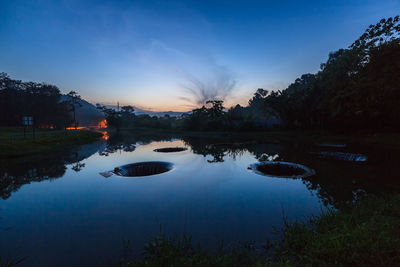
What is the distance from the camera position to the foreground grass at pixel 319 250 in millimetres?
3219

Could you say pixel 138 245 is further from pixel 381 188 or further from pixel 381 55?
pixel 381 55

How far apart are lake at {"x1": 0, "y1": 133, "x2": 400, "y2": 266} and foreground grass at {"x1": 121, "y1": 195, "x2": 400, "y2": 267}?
2.42 ft

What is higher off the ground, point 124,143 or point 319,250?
point 319,250

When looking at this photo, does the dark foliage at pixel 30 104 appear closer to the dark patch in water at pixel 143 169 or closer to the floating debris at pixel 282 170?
the dark patch in water at pixel 143 169

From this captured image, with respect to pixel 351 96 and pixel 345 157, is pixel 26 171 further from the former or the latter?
pixel 351 96

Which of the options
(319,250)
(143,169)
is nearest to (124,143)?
(143,169)

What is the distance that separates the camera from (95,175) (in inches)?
468

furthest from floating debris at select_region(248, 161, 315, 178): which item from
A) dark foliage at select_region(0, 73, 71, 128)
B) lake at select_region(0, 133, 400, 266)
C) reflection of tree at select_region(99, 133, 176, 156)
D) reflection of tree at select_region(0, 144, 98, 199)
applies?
dark foliage at select_region(0, 73, 71, 128)

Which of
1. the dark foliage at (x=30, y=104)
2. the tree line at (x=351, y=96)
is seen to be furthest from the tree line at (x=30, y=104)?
the tree line at (x=351, y=96)

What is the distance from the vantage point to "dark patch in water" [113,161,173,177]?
40.8 ft

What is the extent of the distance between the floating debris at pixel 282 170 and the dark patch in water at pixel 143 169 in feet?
24.3

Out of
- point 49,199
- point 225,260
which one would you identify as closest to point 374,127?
point 225,260

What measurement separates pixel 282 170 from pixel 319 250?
942 cm

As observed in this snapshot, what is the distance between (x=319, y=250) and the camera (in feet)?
11.6
